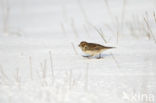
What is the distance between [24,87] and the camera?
4605 mm

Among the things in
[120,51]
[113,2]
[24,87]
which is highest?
[113,2]

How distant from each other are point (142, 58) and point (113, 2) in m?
9.10

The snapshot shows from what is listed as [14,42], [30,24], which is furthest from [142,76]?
[30,24]

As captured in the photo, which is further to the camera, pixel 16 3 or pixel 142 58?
pixel 16 3

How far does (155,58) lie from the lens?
6117 mm

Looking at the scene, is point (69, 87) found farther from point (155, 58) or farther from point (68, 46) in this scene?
point (68, 46)

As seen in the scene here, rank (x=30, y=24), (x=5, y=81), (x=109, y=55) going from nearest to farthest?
(x=5, y=81)
(x=109, y=55)
(x=30, y=24)

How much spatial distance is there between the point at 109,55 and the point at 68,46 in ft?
3.83

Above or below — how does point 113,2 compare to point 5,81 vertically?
above

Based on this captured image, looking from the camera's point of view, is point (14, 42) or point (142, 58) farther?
point (14, 42)

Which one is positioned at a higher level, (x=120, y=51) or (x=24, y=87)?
(x=120, y=51)

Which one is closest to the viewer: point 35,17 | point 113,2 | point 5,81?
point 5,81

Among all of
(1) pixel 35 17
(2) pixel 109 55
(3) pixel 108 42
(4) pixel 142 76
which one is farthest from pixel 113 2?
(4) pixel 142 76

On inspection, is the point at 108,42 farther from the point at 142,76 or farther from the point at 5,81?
the point at 5,81
